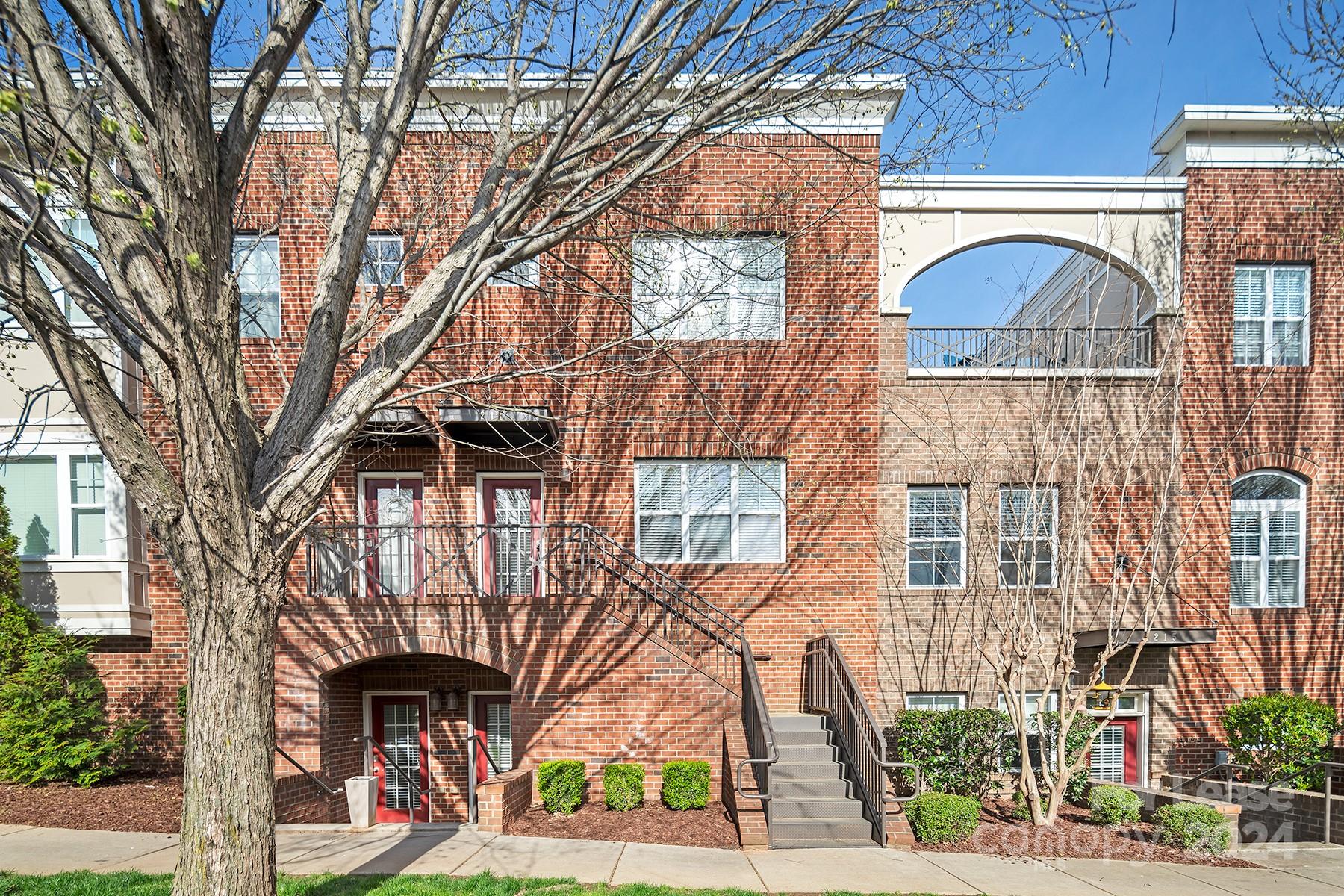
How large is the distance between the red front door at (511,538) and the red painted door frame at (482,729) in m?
1.55

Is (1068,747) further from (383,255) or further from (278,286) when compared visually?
(278,286)

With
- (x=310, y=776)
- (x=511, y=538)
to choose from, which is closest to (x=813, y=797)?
(x=511, y=538)

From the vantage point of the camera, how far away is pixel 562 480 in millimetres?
11039

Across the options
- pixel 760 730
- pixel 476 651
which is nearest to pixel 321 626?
pixel 476 651

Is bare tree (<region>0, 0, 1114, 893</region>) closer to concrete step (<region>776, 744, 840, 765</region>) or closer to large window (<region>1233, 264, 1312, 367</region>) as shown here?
concrete step (<region>776, 744, 840, 765</region>)

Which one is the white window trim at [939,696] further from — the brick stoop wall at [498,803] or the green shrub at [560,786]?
the brick stoop wall at [498,803]

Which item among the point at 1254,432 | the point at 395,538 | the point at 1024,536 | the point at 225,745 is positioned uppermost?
the point at 1254,432

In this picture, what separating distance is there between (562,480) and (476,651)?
8.85ft

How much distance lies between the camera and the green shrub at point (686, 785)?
9.07m

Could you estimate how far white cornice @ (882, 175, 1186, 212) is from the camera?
11484mm

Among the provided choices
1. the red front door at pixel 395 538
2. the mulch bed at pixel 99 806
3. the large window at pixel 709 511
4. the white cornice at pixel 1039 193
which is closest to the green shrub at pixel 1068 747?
the large window at pixel 709 511

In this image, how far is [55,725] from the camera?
9633 mm

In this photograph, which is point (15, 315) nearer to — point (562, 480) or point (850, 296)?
point (562, 480)

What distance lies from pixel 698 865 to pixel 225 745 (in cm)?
447
